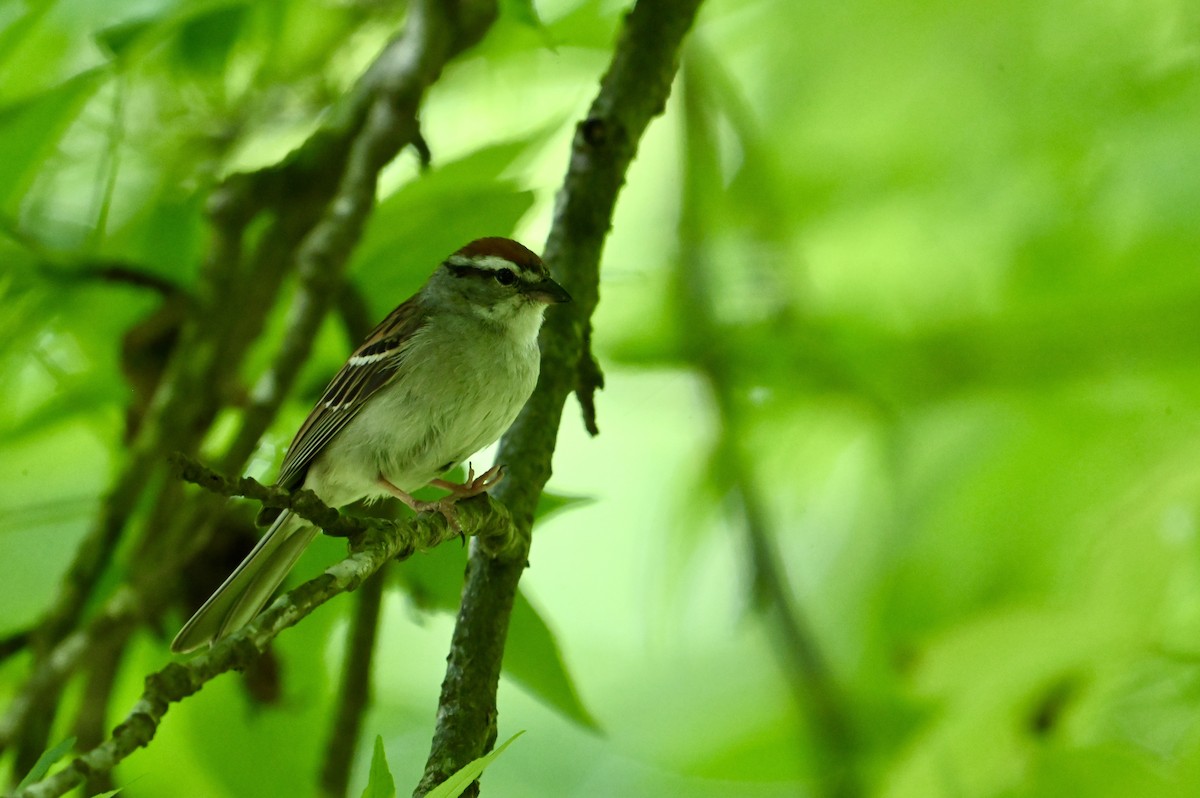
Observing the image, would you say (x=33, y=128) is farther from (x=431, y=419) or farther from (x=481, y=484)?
(x=481, y=484)

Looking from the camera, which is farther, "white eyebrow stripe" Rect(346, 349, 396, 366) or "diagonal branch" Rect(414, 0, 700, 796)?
"white eyebrow stripe" Rect(346, 349, 396, 366)

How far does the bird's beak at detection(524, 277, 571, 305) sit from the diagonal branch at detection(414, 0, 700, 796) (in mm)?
21

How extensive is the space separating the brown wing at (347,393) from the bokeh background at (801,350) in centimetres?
12

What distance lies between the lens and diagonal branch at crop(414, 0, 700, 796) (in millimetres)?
1729

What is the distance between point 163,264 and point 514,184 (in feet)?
3.33

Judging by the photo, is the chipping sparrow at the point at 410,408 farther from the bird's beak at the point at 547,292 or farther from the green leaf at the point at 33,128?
the green leaf at the point at 33,128

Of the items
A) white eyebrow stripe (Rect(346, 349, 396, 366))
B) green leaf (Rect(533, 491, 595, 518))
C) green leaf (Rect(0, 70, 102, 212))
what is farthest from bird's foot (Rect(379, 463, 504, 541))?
green leaf (Rect(0, 70, 102, 212))

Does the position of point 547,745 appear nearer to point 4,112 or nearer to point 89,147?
point 89,147

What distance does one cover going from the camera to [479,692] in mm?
1663

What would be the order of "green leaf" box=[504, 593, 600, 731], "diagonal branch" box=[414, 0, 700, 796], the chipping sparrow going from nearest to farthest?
"diagonal branch" box=[414, 0, 700, 796] → "green leaf" box=[504, 593, 600, 731] → the chipping sparrow

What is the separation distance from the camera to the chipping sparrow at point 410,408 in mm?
2365

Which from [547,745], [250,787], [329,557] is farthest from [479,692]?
[547,745]

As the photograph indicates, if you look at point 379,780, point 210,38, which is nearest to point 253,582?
point 379,780

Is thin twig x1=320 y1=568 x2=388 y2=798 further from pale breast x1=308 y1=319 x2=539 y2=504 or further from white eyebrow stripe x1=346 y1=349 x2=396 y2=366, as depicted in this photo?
white eyebrow stripe x1=346 y1=349 x2=396 y2=366
